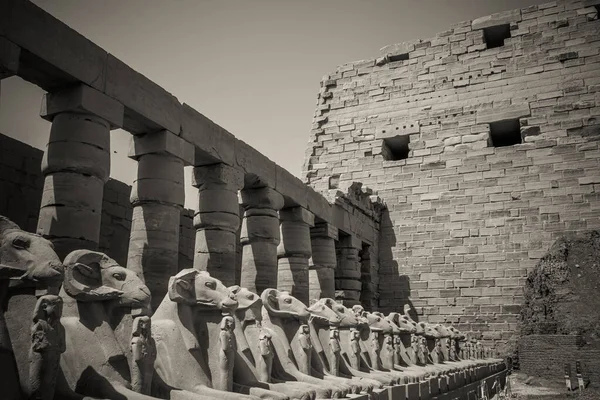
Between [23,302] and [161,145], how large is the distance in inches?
206

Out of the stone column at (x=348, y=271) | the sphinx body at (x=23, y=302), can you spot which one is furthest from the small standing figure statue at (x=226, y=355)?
the stone column at (x=348, y=271)

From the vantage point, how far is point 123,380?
377 cm

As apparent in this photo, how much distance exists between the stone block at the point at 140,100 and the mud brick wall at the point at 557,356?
8582mm

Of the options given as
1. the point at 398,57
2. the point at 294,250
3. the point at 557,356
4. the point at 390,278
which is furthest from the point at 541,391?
the point at 398,57

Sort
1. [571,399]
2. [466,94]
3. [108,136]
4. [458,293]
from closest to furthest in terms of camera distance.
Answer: [108,136], [571,399], [458,293], [466,94]

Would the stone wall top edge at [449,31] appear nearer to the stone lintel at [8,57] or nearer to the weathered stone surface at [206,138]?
the weathered stone surface at [206,138]

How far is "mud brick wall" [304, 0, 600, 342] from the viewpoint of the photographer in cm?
1529

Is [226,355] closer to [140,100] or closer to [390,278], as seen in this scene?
[140,100]

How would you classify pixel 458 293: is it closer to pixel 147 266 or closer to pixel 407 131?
pixel 407 131

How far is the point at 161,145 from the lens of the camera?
8.39 meters

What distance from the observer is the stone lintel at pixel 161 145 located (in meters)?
8.41

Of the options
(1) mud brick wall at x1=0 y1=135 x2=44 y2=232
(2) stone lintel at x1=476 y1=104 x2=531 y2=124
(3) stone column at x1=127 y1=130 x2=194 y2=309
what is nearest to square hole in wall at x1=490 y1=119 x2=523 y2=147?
(2) stone lintel at x1=476 y1=104 x2=531 y2=124

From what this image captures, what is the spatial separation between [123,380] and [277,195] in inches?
305

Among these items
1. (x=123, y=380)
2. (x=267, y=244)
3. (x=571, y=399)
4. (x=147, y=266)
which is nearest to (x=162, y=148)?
(x=147, y=266)
